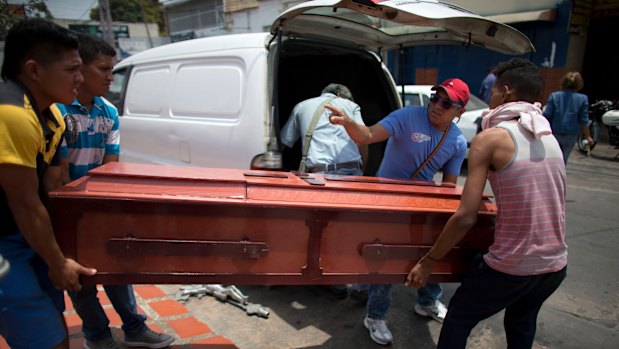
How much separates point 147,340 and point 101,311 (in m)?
0.34

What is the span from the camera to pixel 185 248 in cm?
164

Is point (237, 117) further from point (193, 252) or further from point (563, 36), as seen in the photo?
point (563, 36)

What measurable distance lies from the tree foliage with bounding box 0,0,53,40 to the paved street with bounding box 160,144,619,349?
2121 millimetres

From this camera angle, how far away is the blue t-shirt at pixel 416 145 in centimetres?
252

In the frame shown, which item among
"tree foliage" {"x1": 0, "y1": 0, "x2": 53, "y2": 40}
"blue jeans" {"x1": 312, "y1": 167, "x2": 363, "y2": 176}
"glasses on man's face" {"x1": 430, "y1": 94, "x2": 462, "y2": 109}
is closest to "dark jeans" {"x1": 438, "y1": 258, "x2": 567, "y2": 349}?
"glasses on man's face" {"x1": 430, "y1": 94, "x2": 462, "y2": 109}

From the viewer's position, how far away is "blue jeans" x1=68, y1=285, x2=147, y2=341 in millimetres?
2109

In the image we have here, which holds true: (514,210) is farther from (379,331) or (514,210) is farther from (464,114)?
(464,114)

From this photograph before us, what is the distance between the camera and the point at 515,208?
5.73 ft

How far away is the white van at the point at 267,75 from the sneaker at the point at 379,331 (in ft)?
3.94

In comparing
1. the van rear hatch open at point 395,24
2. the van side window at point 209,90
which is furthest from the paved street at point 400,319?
the van rear hatch open at point 395,24

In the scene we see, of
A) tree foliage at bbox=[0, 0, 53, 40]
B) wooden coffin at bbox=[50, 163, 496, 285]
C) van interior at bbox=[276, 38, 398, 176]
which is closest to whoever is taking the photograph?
wooden coffin at bbox=[50, 163, 496, 285]

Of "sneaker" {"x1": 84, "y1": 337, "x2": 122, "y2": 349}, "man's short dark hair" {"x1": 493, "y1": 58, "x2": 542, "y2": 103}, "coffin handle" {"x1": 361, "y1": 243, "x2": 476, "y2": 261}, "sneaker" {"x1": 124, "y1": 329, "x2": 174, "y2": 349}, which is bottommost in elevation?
"sneaker" {"x1": 124, "y1": 329, "x2": 174, "y2": 349}

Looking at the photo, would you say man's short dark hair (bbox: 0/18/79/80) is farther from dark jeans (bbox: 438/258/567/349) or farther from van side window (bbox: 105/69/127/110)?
van side window (bbox: 105/69/127/110)

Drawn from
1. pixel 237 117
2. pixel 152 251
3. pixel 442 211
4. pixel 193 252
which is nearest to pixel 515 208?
pixel 442 211
